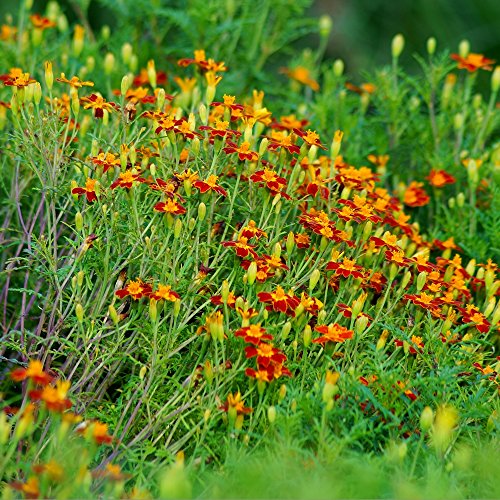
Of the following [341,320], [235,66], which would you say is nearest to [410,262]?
[341,320]

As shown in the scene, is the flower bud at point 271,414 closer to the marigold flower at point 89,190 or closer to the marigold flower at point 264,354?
the marigold flower at point 264,354

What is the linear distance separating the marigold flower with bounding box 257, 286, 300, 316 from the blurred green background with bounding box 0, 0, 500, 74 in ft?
13.3

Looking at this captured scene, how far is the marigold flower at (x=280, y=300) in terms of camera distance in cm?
195

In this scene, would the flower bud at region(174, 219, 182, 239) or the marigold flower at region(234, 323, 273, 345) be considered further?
the flower bud at region(174, 219, 182, 239)

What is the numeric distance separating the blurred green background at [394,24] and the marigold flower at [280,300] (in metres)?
4.05

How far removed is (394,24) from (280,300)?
16.0 feet

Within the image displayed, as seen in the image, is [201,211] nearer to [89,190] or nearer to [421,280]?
[89,190]

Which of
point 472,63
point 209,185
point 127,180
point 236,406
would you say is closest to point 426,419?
point 236,406

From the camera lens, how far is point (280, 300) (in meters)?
1.96

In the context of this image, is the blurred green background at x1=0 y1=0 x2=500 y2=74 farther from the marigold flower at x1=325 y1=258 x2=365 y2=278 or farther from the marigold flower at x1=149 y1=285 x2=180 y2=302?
the marigold flower at x1=149 y1=285 x2=180 y2=302

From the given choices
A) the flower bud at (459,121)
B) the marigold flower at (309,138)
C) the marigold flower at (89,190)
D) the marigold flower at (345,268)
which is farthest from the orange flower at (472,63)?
the marigold flower at (89,190)

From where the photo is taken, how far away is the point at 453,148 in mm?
3158

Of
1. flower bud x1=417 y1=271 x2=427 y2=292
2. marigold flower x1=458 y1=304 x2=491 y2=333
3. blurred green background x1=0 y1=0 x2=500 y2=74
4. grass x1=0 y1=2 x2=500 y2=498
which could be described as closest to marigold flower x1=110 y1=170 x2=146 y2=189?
grass x1=0 y1=2 x2=500 y2=498

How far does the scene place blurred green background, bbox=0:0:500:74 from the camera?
19.5 ft
